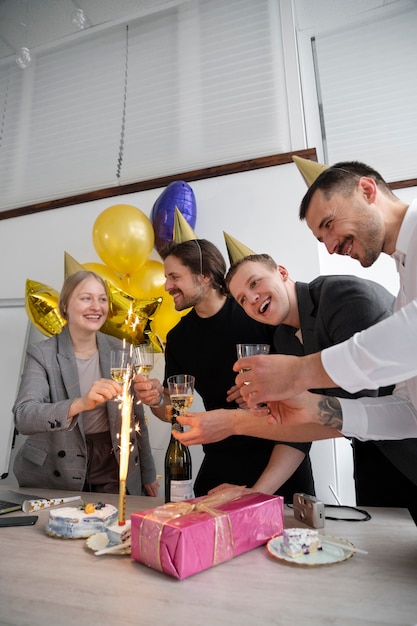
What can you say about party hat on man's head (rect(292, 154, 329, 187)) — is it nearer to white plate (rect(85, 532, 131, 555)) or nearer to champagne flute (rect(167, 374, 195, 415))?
champagne flute (rect(167, 374, 195, 415))

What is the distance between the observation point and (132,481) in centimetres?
201

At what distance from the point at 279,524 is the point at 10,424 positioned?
292 centimetres

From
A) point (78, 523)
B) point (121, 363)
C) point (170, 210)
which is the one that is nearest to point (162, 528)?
point (78, 523)

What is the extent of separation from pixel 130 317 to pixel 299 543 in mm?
1739

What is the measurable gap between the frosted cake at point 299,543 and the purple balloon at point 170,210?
2158mm

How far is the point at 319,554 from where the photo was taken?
893 mm

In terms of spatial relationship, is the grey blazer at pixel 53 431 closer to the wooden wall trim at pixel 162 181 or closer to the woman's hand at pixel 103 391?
the woman's hand at pixel 103 391

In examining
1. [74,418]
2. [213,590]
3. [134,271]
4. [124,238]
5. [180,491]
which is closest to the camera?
[213,590]

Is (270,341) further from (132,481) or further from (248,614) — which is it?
(248,614)

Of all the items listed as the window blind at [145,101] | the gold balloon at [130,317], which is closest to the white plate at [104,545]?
the gold balloon at [130,317]

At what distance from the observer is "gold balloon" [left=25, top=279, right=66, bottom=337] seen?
271 cm

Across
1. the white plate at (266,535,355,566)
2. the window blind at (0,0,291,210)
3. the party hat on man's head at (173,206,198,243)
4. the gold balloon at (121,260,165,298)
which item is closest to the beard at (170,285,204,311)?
the party hat on man's head at (173,206,198,243)

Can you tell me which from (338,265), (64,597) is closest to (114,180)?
(338,265)

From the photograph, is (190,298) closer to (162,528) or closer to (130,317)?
(130,317)
